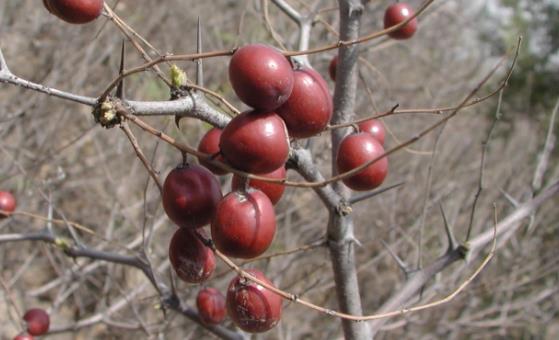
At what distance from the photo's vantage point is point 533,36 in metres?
12.2

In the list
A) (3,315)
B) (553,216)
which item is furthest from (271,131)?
(553,216)

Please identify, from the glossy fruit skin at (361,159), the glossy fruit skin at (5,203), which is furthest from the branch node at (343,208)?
the glossy fruit skin at (5,203)

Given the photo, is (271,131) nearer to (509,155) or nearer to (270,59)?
(270,59)

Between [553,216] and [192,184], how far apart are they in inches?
214

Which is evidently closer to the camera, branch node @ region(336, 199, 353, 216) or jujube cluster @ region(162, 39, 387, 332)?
jujube cluster @ region(162, 39, 387, 332)

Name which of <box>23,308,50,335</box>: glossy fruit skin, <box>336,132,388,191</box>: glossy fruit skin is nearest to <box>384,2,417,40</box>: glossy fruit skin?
<box>336,132,388,191</box>: glossy fruit skin

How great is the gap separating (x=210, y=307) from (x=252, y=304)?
608 millimetres

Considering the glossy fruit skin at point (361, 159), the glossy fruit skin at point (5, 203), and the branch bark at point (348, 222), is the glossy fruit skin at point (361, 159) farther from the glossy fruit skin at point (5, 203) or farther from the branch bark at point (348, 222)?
the glossy fruit skin at point (5, 203)

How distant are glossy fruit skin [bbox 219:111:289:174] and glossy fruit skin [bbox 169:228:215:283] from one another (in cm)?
23

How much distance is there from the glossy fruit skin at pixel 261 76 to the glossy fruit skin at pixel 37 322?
1616 millimetres

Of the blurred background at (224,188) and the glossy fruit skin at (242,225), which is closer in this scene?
the glossy fruit skin at (242,225)

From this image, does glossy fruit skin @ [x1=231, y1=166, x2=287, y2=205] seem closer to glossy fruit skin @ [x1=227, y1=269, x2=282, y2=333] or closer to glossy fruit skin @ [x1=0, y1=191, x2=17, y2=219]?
glossy fruit skin @ [x1=227, y1=269, x2=282, y2=333]

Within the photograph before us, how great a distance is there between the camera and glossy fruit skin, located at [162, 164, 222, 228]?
115cm

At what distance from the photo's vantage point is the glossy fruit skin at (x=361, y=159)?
1.48m
